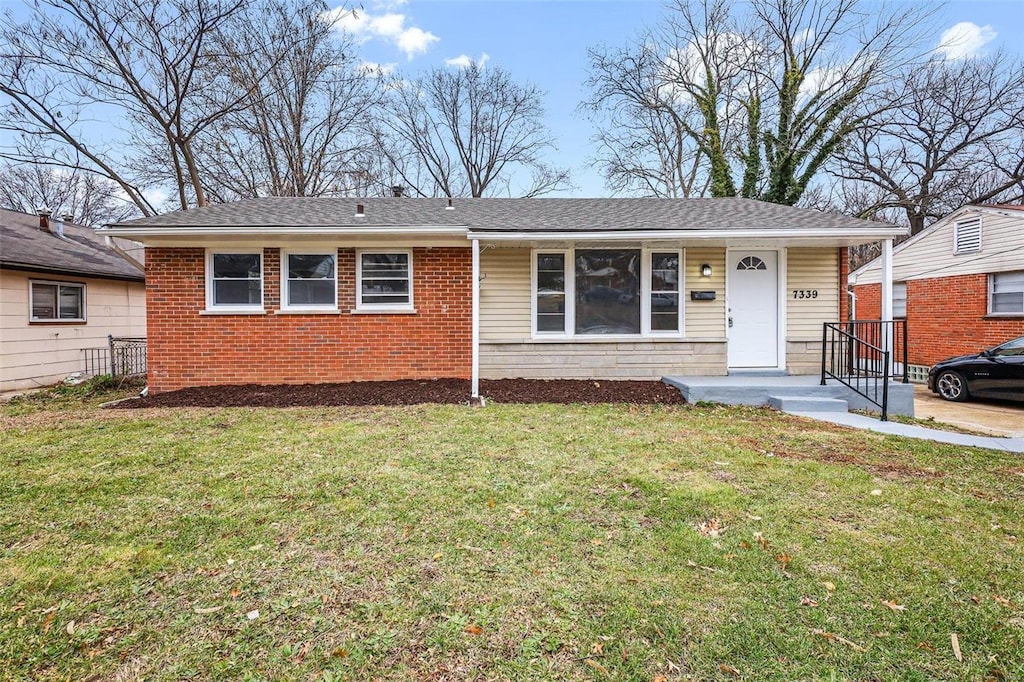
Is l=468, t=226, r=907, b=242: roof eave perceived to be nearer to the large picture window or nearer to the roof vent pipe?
the large picture window

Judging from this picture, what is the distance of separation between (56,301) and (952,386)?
19.3 meters

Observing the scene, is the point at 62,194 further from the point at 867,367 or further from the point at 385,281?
the point at 867,367

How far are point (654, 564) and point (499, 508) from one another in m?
1.18

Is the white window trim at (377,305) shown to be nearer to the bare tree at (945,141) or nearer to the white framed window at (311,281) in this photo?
the white framed window at (311,281)

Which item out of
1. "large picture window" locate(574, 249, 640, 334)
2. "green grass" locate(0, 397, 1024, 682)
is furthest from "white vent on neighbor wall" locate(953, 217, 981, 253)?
"green grass" locate(0, 397, 1024, 682)

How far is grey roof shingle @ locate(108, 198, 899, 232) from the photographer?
26.8 ft

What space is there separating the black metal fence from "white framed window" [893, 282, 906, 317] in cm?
2026

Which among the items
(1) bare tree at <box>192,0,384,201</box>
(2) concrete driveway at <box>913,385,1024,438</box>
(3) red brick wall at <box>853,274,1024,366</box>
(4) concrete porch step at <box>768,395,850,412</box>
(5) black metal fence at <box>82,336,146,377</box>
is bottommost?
(2) concrete driveway at <box>913,385,1024,438</box>

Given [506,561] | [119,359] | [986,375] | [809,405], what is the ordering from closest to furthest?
1. [506,561]
2. [809,405]
3. [986,375]
4. [119,359]

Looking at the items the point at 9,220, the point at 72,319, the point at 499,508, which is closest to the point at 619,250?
the point at 499,508

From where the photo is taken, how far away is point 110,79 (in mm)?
13383

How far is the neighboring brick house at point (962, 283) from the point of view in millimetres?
11211

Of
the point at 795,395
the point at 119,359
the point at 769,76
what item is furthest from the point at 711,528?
the point at 769,76

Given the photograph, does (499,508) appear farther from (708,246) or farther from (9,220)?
(9,220)
